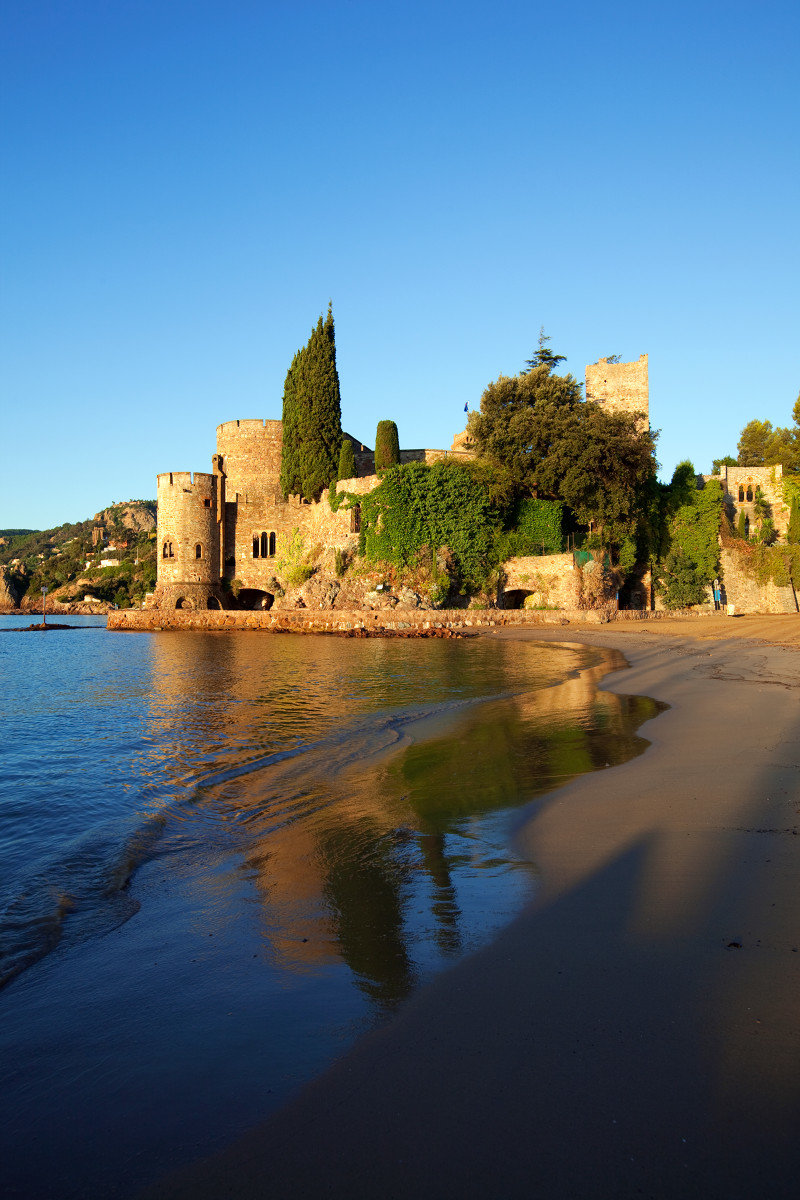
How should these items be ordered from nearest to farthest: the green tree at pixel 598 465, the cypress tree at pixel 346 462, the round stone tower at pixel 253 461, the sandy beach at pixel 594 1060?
the sandy beach at pixel 594 1060 < the green tree at pixel 598 465 < the cypress tree at pixel 346 462 < the round stone tower at pixel 253 461

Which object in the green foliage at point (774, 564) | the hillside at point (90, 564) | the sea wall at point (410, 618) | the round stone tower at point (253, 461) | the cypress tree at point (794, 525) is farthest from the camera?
the hillside at point (90, 564)

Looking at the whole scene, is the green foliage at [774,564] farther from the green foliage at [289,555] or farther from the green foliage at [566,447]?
the green foliage at [289,555]

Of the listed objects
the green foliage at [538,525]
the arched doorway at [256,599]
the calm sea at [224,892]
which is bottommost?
the calm sea at [224,892]

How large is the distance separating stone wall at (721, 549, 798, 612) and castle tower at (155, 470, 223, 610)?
2574 centimetres

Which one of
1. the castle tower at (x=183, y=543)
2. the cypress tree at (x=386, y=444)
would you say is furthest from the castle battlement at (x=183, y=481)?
the cypress tree at (x=386, y=444)

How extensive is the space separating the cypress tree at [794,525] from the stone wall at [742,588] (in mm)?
2582

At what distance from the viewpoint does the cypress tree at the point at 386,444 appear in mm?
32906

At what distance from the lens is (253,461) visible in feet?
→ 129

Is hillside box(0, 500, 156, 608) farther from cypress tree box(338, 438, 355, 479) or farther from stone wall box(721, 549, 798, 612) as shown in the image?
stone wall box(721, 549, 798, 612)

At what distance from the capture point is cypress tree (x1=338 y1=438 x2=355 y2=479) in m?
34.5

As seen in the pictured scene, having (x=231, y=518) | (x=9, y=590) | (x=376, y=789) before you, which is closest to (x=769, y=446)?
(x=231, y=518)

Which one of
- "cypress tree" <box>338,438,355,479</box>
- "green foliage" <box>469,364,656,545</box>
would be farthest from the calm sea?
"cypress tree" <box>338,438,355,479</box>

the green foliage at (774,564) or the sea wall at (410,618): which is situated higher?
the green foliage at (774,564)

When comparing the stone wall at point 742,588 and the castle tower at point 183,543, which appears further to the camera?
the castle tower at point 183,543
